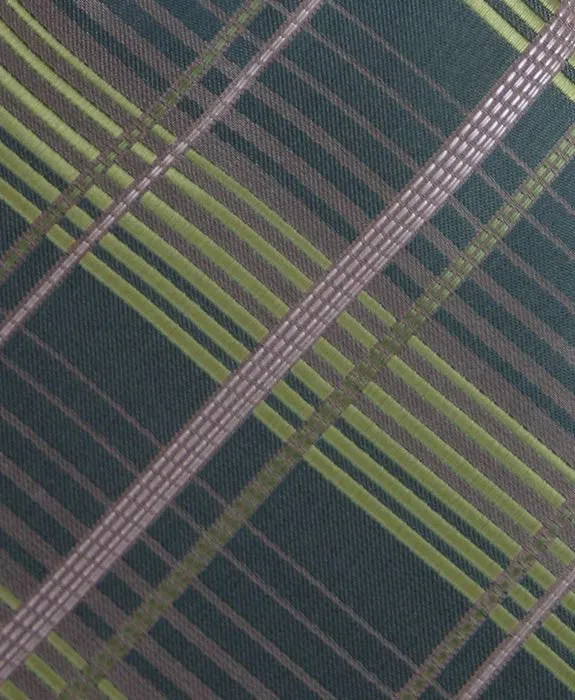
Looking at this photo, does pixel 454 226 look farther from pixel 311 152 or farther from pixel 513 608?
pixel 513 608

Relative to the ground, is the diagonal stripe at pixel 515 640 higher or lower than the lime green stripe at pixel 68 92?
lower

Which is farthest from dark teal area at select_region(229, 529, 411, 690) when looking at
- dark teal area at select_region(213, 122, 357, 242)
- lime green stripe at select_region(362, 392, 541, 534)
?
dark teal area at select_region(213, 122, 357, 242)

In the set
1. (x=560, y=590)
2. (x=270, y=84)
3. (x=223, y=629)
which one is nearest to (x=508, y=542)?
(x=560, y=590)

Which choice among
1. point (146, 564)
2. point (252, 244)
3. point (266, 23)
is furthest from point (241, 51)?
point (146, 564)

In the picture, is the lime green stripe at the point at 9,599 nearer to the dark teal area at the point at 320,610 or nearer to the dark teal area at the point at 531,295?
the dark teal area at the point at 320,610

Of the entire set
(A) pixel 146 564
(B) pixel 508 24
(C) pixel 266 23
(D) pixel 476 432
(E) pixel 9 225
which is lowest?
(A) pixel 146 564

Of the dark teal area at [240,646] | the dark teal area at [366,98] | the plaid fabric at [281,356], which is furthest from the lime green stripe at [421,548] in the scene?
the dark teal area at [366,98]

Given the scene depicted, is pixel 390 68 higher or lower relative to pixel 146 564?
higher
